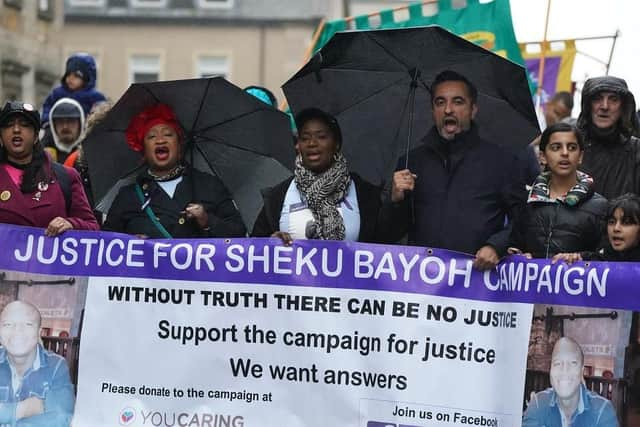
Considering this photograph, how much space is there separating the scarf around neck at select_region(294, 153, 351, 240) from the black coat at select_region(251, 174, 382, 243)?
0.31ft

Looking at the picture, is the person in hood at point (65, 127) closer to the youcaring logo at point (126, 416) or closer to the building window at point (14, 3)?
the youcaring logo at point (126, 416)

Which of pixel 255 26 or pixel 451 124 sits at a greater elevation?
pixel 255 26

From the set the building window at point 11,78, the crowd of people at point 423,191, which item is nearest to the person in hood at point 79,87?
the crowd of people at point 423,191

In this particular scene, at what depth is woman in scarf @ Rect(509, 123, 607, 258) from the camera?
6.74 meters

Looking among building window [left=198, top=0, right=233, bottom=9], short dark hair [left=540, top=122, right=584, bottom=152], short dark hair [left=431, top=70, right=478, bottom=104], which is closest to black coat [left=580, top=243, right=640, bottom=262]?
short dark hair [left=540, top=122, right=584, bottom=152]

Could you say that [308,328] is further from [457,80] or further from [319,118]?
[457,80]

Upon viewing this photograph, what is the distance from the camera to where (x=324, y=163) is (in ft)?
23.8

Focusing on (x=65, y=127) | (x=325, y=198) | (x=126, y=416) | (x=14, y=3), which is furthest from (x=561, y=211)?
(x=14, y=3)

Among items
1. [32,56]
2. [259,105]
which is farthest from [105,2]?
[259,105]

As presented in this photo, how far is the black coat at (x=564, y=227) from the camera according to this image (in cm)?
673

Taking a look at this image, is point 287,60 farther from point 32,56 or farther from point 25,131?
point 25,131

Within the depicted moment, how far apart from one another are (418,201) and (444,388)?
0.99 m

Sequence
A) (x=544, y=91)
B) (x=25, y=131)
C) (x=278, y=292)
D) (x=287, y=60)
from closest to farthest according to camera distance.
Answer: (x=278, y=292), (x=25, y=131), (x=544, y=91), (x=287, y=60)

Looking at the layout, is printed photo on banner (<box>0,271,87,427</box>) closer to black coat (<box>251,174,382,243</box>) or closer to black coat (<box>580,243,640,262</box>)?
black coat (<box>251,174,382,243</box>)
